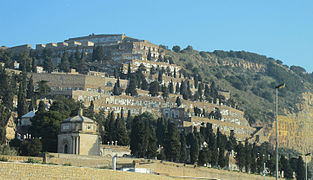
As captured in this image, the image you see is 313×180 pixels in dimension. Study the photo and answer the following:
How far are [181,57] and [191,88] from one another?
36.9 m

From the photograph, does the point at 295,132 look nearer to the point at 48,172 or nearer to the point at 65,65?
the point at 65,65

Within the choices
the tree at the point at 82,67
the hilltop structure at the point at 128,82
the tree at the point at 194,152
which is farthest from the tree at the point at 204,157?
the tree at the point at 82,67

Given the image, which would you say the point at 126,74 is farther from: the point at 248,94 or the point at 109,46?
the point at 248,94

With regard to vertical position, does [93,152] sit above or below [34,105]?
below

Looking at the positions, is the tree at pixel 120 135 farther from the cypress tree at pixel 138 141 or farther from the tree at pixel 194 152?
the cypress tree at pixel 138 141

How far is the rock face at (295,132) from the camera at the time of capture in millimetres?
149625

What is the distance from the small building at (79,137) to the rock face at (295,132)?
250ft

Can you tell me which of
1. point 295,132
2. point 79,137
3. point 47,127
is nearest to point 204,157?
point 79,137

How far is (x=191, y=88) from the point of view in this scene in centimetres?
13125

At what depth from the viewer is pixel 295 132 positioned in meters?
159

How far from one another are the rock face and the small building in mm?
76222

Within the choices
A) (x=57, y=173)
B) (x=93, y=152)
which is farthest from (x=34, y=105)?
(x=57, y=173)

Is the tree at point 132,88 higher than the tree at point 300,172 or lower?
higher

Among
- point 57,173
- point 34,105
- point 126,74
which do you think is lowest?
point 57,173
